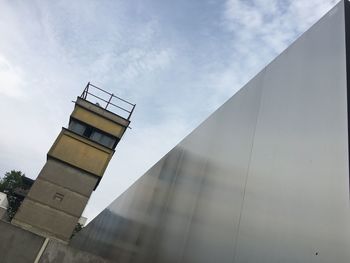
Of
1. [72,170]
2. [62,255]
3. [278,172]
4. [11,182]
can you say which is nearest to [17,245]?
[62,255]

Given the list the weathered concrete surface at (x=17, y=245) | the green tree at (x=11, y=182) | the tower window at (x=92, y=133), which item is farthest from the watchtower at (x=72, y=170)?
the green tree at (x=11, y=182)

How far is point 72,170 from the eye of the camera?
18750 mm

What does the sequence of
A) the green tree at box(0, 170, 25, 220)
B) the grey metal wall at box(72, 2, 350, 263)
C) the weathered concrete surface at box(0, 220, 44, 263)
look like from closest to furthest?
the grey metal wall at box(72, 2, 350, 263), the weathered concrete surface at box(0, 220, 44, 263), the green tree at box(0, 170, 25, 220)

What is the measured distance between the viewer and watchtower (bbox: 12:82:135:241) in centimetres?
1716

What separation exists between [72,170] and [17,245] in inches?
590

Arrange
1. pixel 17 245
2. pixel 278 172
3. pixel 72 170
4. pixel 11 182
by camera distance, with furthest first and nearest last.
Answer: pixel 11 182 < pixel 72 170 < pixel 17 245 < pixel 278 172

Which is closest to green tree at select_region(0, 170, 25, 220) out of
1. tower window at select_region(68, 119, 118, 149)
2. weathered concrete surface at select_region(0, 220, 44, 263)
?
tower window at select_region(68, 119, 118, 149)

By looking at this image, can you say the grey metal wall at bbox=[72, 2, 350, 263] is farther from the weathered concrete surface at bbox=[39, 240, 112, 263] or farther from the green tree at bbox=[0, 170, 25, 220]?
the green tree at bbox=[0, 170, 25, 220]

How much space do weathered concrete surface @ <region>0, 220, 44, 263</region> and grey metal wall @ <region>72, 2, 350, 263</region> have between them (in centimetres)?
158

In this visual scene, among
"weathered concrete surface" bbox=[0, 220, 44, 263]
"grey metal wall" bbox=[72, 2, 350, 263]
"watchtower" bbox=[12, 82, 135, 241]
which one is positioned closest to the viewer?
"grey metal wall" bbox=[72, 2, 350, 263]

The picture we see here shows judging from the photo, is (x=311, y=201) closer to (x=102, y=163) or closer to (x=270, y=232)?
(x=270, y=232)

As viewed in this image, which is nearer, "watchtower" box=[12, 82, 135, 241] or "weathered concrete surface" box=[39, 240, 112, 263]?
"weathered concrete surface" box=[39, 240, 112, 263]

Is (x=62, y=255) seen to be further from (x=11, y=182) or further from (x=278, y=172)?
(x=11, y=182)

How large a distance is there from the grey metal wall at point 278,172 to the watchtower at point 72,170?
14698mm
